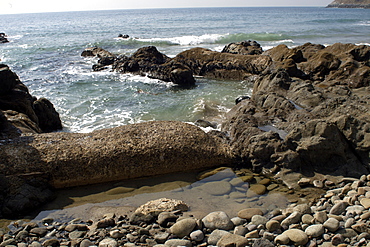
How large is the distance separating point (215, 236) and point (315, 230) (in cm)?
150

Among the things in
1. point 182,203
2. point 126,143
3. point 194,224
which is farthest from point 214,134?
point 194,224

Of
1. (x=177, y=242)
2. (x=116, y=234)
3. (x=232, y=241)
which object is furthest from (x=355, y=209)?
(x=116, y=234)

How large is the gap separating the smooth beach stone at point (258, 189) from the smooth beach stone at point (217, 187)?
0.47 metres

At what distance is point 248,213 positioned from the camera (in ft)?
17.6

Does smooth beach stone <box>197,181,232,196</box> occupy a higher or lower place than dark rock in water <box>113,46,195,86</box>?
lower

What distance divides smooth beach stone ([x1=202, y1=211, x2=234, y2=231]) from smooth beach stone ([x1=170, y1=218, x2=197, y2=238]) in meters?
0.24

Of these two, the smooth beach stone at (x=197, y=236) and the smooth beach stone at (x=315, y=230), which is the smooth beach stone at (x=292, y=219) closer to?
the smooth beach stone at (x=315, y=230)

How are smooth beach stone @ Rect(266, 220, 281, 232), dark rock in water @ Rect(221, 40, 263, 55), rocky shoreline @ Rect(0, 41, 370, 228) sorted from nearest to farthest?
smooth beach stone @ Rect(266, 220, 281, 232), rocky shoreline @ Rect(0, 41, 370, 228), dark rock in water @ Rect(221, 40, 263, 55)

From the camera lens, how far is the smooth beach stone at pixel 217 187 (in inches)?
249

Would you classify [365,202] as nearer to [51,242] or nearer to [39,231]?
[51,242]

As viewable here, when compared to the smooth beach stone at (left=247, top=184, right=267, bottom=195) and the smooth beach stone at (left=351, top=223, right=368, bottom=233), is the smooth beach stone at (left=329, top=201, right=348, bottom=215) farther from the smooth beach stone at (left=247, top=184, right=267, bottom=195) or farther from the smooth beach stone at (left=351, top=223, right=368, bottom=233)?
the smooth beach stone at (left=247, top=184, right=267, bottom=195)

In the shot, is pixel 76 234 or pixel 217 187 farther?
pixel 217 187

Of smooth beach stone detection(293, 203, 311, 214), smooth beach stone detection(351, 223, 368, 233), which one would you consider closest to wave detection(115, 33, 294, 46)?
smooth beach stone detection(293, 203, 311, 214)

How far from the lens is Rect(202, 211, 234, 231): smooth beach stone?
16.4 feet
